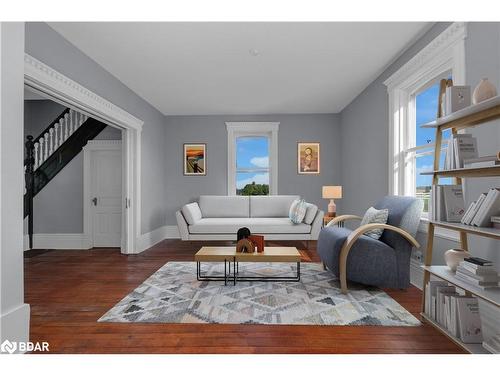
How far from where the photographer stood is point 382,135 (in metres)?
4.01

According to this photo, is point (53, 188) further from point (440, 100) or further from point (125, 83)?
point (440, 100)

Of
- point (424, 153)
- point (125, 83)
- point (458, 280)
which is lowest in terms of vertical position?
point (458, 280)

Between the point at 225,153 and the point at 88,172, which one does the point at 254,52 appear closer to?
the point at 225,153

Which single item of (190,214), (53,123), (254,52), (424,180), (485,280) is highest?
(254,52)

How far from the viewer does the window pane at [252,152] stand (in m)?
6.25

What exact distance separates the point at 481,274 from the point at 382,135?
2595mm

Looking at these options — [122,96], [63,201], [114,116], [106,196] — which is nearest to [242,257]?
[114,116]

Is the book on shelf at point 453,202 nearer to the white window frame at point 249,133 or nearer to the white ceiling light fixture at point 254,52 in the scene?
the white ceiling light fixture at point 254,52

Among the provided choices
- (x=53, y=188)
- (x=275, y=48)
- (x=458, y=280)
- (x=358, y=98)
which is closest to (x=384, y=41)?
(x=275, y=48)

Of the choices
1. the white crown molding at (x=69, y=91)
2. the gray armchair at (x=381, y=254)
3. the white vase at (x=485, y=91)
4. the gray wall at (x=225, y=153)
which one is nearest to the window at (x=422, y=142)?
the gray armchair at (x=381, y=254)

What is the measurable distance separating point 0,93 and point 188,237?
3.36 metres

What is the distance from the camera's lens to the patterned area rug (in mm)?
2225

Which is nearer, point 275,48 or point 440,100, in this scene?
point 440,100

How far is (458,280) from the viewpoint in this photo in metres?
1.92
